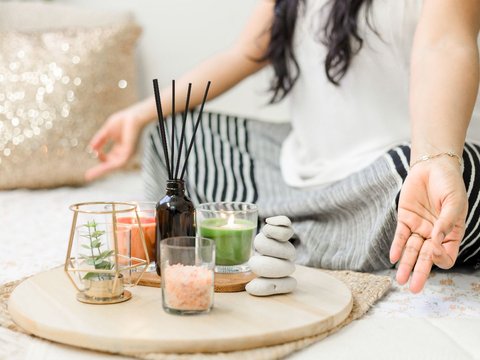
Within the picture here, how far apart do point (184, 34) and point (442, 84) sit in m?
1.35

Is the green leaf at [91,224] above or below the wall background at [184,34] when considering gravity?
below

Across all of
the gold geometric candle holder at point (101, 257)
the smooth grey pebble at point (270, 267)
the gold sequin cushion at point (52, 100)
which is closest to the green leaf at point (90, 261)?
the gold geometric candle holder at point (101, 257)

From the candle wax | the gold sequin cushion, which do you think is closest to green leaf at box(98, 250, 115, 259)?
the candle wax

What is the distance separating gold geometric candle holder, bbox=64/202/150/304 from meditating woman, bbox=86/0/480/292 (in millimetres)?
362

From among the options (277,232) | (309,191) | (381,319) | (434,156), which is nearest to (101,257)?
(277,232)

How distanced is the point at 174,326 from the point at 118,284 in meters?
0.12

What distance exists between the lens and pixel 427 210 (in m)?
0.94

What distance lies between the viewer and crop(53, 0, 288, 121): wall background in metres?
2.23

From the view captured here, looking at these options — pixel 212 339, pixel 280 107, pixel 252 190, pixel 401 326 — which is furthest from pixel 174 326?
pixel 280 107

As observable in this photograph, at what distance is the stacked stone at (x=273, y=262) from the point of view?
2.90 feet

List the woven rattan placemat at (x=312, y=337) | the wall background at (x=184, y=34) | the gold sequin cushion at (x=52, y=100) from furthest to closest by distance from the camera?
the wall background at (x=184, y=34) < the gold sequin cushion at (x=52, y=100) < the woven rattan placemat at (x=312, y=337)

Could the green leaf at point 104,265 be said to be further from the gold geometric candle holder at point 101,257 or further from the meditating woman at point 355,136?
the meditating woman at point 355,136

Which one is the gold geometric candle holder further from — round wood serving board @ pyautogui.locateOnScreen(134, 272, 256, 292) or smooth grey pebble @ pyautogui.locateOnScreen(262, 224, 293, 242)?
smooth grey pebble @ pyautogui.locateOnScreen(262, 224, 293, 242)

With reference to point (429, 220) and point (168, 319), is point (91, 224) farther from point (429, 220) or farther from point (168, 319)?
point (429, 220)
